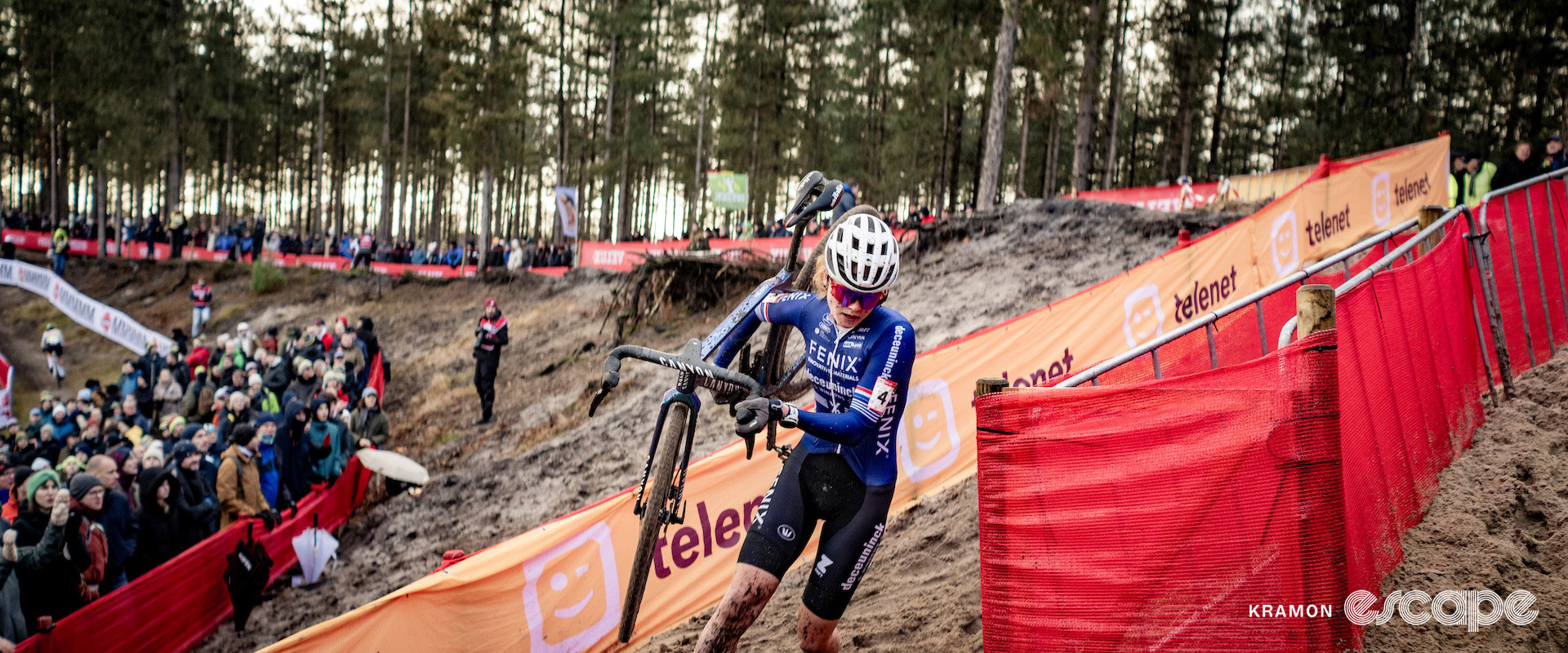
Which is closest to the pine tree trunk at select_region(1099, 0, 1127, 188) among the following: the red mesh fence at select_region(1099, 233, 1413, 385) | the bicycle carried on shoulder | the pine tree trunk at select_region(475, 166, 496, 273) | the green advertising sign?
the green advertising sign

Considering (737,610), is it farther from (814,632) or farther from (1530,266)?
(1530,266)

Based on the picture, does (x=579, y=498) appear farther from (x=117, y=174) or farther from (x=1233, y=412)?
(x=117, y=174)

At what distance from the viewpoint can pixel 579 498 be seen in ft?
35.4

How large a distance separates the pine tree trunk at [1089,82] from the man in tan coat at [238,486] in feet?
59.1

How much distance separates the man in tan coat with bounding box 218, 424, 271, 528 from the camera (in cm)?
944

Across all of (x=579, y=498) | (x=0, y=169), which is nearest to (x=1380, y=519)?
(x=579, y=498)

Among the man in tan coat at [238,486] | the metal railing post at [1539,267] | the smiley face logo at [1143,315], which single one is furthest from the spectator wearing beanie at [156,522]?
the metal railing post at [1539,267]

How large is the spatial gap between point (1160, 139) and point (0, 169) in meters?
75.8

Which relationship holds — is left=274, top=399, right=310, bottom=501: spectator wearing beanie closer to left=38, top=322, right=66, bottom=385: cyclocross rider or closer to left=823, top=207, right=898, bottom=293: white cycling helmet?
left=823, top=207, right=898, bottom=293: white cycling helmet

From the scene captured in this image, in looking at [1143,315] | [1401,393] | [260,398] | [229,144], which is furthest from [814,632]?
[229,144]

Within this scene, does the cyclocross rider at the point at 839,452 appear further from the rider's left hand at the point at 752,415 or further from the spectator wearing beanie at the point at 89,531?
the spectator wearing beanie at the point at 89,531

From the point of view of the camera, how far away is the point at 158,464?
8.49 metres

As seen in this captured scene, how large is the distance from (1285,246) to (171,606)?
41.5 feet

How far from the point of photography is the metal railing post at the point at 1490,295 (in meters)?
6.10
